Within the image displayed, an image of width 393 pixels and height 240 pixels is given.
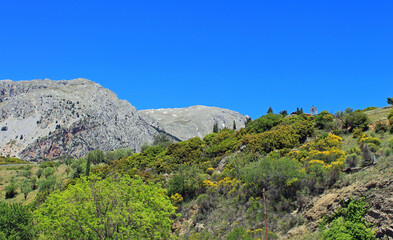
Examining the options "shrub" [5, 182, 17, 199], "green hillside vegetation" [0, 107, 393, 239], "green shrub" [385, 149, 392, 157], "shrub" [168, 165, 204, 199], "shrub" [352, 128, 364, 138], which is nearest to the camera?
"green hillside vegetation" [0, 107, 393, 239]

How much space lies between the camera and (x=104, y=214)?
23.8 metres

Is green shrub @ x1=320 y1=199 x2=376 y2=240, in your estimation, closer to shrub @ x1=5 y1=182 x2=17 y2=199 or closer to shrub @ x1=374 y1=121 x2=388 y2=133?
shrub @ x1=374 y1=121 x2=388 y2=133

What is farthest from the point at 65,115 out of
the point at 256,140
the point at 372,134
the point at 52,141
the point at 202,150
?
the point at 372,134

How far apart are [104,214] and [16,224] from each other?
16190 mm

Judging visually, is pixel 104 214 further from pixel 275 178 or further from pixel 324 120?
pixel 324 120

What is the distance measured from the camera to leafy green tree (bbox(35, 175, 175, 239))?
22.5m

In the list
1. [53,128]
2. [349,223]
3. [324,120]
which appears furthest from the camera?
[53,128]

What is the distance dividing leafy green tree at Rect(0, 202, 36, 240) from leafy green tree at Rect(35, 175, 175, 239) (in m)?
11.0

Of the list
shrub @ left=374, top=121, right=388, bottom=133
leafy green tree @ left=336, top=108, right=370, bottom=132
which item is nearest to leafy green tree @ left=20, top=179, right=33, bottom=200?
leafy green tree @ left=336, top=108, right=370, bottom=132

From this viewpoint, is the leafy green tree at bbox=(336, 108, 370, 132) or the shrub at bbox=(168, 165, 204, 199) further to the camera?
the leafy green tree at bbox=(336, 108, 370, 132)

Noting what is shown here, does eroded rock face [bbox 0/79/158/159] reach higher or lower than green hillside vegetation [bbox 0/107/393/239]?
higher

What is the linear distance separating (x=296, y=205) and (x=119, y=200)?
14811 mm

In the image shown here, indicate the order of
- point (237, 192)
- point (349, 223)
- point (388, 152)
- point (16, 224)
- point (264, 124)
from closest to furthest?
point (349, 223), point (388, 152), point (16, 224), point (237, 192), point (264, 124)

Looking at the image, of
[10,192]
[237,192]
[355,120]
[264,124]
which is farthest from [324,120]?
[10,192]
